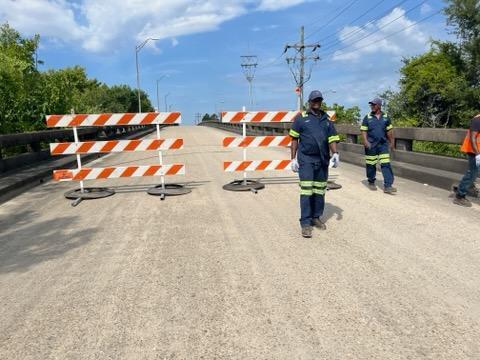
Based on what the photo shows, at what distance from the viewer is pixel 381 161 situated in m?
8.30

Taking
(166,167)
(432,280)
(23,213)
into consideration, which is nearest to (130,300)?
(432,280)

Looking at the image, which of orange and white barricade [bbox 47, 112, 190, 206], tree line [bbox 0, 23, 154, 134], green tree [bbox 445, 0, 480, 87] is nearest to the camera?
orange and white barricade [bbox 47, 112, 190, 206]

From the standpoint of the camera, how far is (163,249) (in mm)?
5172

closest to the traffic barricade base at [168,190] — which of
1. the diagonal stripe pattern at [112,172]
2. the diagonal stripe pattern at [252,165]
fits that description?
the diagonal stripe pattern at [112,172]

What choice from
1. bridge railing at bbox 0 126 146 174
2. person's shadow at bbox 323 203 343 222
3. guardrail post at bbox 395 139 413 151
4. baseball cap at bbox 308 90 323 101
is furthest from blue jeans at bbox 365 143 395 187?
bridge railing at bbox 0 126 146 174

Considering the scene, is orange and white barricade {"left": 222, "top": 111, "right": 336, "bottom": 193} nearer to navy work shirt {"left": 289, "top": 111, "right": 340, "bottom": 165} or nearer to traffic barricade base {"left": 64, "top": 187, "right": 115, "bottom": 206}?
traffic barricade base {"left": 64, "top": 187, "right": 115, "bottom": 206}

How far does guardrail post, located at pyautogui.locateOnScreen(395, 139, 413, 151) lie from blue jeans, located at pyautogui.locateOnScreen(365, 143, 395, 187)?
265cm

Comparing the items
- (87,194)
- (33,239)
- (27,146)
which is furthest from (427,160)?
(27,146)

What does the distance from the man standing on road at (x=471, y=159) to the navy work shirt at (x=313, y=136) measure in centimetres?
251

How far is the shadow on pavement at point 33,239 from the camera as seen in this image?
4.90 m

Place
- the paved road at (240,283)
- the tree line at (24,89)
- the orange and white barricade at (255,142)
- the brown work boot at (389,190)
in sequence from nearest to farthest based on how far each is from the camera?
the paved road at (240,283) → the brown work boot at (389,190) → the orange and white barricade at (255,142) → the tree line at (24,89)

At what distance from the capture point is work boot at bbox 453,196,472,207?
7.02 metres

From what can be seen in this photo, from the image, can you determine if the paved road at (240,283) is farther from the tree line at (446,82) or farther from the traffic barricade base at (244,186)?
the tree line at (446,82)

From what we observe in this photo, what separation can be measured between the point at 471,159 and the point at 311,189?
3.07 m
